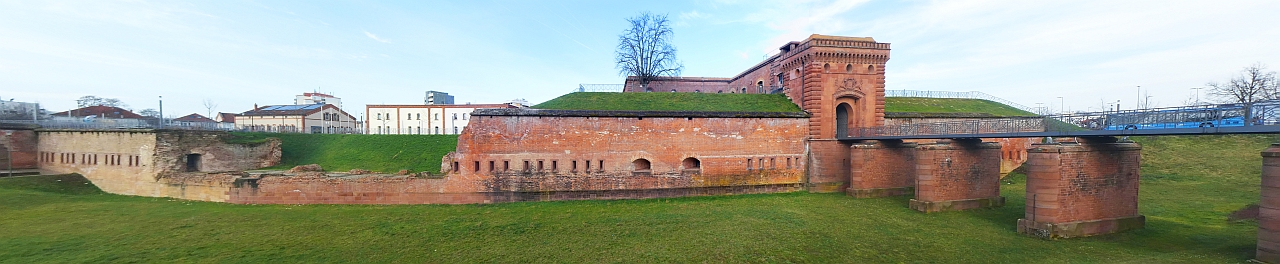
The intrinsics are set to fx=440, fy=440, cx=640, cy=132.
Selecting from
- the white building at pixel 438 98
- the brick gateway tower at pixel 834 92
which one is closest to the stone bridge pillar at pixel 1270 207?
the brick gateway tower at pixel 834 92

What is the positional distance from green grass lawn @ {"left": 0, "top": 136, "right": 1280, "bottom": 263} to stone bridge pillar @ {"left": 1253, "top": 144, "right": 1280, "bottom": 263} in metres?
0.73

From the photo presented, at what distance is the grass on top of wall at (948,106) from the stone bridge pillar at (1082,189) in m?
15.9

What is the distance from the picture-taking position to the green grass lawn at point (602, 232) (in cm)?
1018

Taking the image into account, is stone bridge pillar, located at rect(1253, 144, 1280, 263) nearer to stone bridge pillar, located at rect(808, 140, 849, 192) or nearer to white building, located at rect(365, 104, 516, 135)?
stone bridge pillar, located at rect(808, 140, 849, 192)

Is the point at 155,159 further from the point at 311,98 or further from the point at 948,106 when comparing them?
the point at 948,106

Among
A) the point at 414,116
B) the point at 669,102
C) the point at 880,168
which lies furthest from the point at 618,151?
the point at 414,116

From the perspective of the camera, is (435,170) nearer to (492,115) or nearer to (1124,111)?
(492,115)

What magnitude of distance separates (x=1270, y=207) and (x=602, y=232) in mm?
13831

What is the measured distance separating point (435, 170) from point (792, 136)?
1727 cm

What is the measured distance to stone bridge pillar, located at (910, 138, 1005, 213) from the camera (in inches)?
591

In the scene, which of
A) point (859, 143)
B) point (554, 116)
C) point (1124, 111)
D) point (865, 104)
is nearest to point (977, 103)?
point (865, 104)

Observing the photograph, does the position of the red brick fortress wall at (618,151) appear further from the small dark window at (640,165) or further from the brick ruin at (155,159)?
the brick ruin at (155,159)

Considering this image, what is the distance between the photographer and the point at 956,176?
15.3m

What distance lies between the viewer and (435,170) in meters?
22.0
